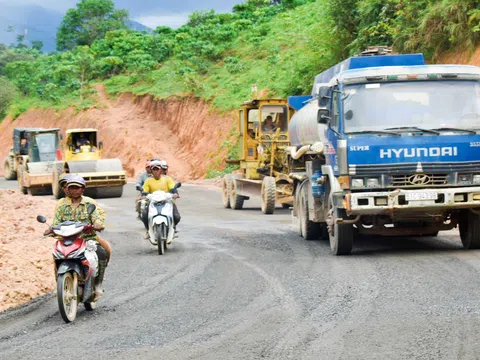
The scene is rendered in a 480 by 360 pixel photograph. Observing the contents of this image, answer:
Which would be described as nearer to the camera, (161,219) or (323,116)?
(323,116)

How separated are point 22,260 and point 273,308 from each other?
233 inches

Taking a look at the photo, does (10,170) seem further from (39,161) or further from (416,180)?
(416,180)

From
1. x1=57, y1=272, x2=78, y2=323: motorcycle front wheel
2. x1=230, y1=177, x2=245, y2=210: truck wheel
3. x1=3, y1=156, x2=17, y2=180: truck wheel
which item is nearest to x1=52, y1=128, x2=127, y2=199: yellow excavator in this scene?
x1=230, y1=177, x2=245, y2=210: truck wheel

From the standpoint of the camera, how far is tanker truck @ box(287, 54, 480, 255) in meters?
13.9

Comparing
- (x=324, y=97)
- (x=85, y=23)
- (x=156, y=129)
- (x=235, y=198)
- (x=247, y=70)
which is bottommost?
(x=235, y=198)

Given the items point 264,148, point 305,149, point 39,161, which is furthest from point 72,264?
point 39,161

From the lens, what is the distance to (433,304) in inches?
391

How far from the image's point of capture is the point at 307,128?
57.8ft

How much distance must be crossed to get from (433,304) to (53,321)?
13.4 ft

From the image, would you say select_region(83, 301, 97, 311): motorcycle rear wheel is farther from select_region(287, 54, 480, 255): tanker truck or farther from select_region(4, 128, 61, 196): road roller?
select_region(4, 128, 61, 196): road roller

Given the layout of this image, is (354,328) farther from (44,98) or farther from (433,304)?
(44,98)

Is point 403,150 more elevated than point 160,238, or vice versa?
point 403,150

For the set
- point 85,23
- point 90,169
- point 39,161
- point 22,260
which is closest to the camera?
point 22,260

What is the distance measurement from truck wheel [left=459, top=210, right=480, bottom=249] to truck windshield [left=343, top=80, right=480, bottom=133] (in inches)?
60.9
